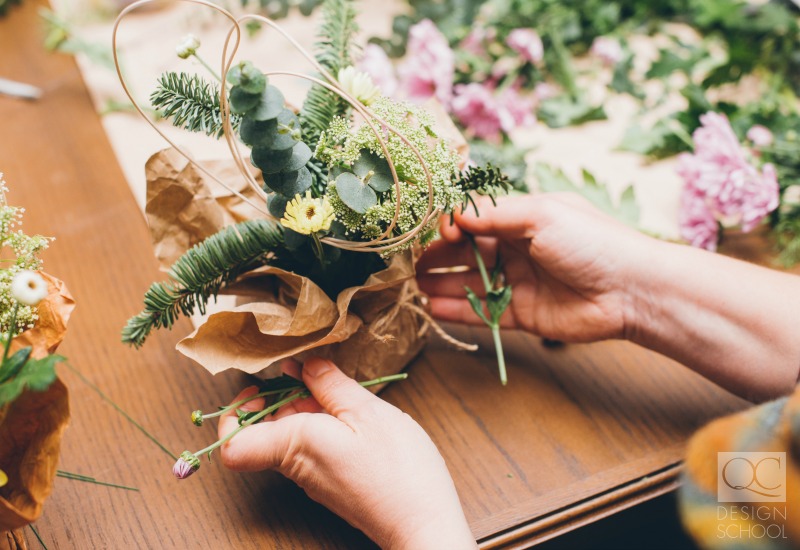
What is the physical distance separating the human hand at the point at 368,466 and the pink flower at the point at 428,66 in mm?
615

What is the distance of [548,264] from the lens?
78cm

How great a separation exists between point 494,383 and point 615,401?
0.51 ft

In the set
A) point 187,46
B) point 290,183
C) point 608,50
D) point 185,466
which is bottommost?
point 185,466

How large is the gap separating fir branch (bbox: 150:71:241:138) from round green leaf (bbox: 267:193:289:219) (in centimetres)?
8

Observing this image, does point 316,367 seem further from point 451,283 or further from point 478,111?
point 478,111

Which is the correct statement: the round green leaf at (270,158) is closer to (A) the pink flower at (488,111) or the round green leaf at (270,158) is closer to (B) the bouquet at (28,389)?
(B) the bouquet at (28,389)

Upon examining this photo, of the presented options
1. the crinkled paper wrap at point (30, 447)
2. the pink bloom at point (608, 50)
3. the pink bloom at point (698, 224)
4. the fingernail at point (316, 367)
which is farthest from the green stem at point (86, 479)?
the pink bloom at point (608, 50)

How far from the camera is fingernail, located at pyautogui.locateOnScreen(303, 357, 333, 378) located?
67cm

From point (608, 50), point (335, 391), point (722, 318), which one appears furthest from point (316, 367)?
point (608, 50)

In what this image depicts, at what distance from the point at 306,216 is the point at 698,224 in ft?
2.13

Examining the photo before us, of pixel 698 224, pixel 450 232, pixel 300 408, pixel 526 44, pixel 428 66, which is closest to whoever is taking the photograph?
pixel 300 408

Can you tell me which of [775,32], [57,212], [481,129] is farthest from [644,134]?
[57,212]

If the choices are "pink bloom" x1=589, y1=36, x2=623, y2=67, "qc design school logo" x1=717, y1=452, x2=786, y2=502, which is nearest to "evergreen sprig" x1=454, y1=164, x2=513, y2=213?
"qc design school logo" x1=717, y1=452, x2=786, y2=502

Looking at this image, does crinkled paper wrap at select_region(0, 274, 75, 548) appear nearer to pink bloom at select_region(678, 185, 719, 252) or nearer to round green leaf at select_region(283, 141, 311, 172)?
round green leaf at select_region(283, 141, 311, 172)
